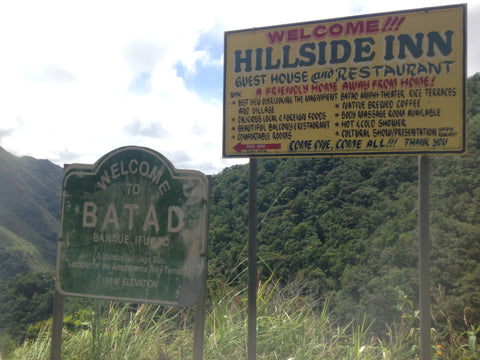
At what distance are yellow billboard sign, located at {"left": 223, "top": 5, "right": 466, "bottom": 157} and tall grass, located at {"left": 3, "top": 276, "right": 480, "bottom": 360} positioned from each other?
5.26 ft

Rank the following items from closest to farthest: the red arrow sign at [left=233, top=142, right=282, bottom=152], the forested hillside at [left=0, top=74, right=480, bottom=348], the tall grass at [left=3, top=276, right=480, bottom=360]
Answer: the red arrow sign at [left=233, top=142, right=282, bottom=152], the tall grass at [left=3, top=276, right=480, bottom=360], the forested hillside at [left=0, top=74, right=480, bottom=348]

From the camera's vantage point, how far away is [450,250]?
10.3 meters

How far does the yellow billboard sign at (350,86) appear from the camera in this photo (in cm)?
279

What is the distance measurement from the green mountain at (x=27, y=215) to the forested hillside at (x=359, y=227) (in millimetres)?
38917

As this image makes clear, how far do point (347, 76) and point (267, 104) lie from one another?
62 centimetres

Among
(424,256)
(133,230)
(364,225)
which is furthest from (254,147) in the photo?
(364,225)

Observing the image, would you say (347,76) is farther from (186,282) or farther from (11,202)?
(11,202)

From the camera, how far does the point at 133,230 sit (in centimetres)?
297

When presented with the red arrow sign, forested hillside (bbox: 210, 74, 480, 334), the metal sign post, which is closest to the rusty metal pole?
the red arrow sign

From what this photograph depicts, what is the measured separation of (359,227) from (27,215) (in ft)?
208

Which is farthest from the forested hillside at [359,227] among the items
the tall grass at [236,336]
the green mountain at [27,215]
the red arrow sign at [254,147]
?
the green mountain at [27,215]

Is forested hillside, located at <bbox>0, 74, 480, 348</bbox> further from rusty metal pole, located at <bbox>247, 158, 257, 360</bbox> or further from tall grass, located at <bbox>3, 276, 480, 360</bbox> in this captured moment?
rusty metal pole, located at <bbox>247, 158, 257, 360</bbox>

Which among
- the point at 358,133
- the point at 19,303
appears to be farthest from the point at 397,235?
the point at 19,303

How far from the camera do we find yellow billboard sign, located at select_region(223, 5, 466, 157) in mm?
2785
